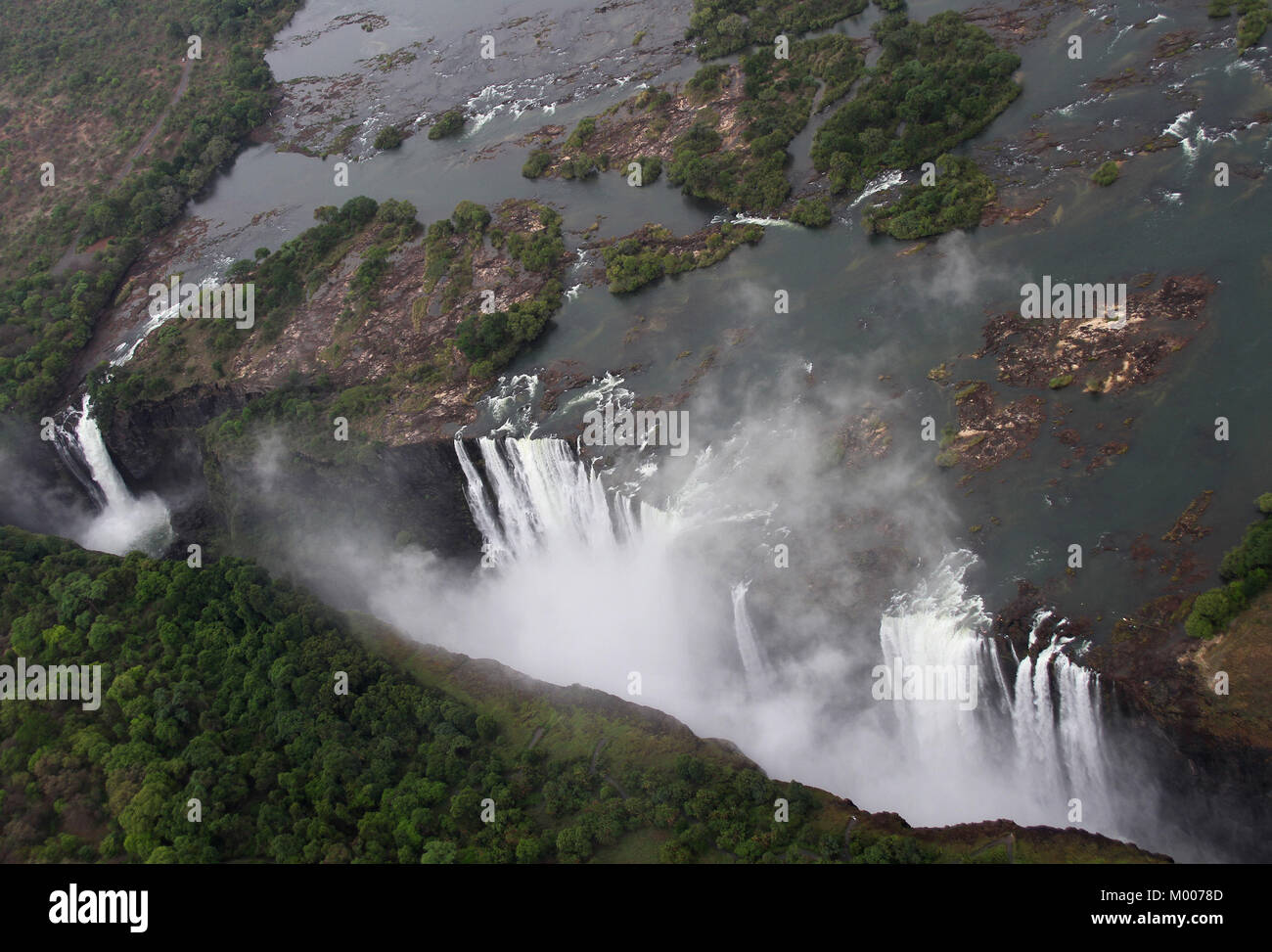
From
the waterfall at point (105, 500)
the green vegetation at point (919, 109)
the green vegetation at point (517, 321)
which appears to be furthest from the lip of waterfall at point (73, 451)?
the green vegetation at point (919, 109)

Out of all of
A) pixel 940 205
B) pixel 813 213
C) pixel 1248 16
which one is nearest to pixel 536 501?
pixel 813 213

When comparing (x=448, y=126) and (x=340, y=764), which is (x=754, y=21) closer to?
(x=448, y=126)

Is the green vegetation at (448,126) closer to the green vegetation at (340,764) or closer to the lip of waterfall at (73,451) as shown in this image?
the lip of waterfall at (73,451)

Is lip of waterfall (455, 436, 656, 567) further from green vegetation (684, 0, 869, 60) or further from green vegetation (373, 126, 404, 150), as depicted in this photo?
green vegetation (684, 0, 869, 60)

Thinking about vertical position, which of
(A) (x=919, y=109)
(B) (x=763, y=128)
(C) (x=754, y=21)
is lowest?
(A) (x=919, y=109)

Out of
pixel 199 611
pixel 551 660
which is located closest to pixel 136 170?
pixel 199 611
